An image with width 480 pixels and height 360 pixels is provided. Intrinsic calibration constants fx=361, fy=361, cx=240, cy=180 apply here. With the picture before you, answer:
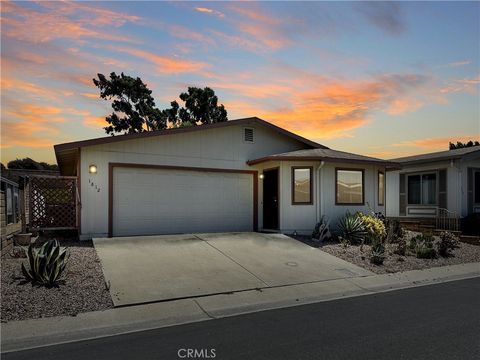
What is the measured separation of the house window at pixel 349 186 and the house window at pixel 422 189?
534cm

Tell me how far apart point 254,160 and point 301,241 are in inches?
138

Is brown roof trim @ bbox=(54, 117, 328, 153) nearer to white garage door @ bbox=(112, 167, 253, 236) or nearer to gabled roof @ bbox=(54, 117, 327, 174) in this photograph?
gabled roof @ bbox=(54, 117, 327, 174)

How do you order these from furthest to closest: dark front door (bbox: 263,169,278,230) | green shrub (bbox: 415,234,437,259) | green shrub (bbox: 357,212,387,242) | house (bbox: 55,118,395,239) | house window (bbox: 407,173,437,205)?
house window (bbox: 407,173,437,205)
dark front door (bbox: 263,169,278,230)
green shrub (bbox: 357,212,387,242)
house (bbox: 55,118,395,239)
green shrub (bbox: 415,234,437,259)

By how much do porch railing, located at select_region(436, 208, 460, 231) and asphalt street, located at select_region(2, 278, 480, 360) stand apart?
33.1ft

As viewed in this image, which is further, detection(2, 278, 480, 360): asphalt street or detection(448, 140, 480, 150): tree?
detection(448, 140, 480, 150): tree

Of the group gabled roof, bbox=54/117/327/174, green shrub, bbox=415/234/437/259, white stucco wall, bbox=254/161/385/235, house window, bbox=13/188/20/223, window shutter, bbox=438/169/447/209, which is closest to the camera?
green shrub, bbox=415/234/437/259

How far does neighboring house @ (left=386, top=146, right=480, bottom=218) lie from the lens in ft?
51.7

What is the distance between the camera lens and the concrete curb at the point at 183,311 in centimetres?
481

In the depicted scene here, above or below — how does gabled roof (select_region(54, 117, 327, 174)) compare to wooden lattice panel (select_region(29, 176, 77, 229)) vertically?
above

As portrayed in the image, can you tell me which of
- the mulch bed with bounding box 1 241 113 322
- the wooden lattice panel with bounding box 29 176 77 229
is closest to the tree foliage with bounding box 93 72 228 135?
the wooden lattice panel with bounding box 29 176 77 229

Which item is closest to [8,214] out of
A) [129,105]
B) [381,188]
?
[381,188]

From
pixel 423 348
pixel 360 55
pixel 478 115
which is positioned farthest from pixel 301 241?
pixel 478 115

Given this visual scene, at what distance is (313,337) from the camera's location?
4691 mm

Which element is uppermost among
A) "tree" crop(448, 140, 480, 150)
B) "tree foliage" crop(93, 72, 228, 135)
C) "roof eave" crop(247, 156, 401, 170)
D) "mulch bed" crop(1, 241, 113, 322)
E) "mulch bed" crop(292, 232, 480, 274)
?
"tree foliage" crop(93, 72, 228, 135)
